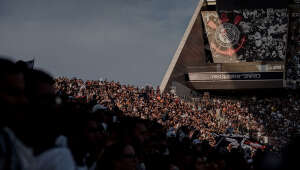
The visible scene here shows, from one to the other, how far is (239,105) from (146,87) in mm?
11569

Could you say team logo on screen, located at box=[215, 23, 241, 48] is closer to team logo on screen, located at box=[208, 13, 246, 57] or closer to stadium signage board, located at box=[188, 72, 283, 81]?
team logo on screen, located at box=[208, 13, 246, 57]

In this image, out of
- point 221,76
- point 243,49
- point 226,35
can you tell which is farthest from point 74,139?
point 243,49

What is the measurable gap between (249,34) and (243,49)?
1515mm

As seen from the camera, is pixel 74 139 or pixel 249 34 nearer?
pixel 74 139

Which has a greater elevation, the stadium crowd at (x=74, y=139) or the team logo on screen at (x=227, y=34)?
the team logo on screen at (x=227, y=34)

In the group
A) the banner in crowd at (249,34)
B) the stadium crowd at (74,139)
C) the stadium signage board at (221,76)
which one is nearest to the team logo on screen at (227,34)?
the banner in crowd at (249,34)

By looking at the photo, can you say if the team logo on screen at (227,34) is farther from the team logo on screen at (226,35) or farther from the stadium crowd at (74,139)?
the stadium crowd at (74,139)

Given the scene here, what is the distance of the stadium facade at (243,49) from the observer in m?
33.2

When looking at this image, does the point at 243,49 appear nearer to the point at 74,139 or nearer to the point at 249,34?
the point at 249,34

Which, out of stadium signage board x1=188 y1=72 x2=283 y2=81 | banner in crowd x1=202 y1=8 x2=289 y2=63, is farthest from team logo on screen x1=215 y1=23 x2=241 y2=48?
stadium signage board x1=188 y1=72 x2=283 y2=81

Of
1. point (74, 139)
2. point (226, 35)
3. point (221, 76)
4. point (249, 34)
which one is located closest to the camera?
point (74, 139)

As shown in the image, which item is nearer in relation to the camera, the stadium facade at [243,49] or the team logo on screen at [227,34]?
the stadium facade at [243,49]

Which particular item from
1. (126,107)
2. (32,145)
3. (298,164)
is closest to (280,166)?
(298,164)

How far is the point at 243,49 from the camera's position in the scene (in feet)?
112
